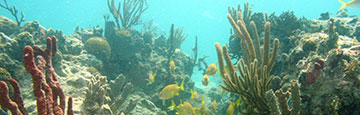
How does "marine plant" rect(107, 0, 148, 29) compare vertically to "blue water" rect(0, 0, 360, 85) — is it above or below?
below

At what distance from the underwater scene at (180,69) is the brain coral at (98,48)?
0.04 meters

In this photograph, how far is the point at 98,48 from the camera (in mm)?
7148

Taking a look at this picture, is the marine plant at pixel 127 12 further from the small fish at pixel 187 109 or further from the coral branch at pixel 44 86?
the coral branch at pixel 44 86

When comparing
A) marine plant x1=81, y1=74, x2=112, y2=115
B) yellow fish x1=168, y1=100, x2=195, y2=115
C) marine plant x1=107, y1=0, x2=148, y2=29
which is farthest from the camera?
marine plant x1=107, y1=0, x2=148, y2=29

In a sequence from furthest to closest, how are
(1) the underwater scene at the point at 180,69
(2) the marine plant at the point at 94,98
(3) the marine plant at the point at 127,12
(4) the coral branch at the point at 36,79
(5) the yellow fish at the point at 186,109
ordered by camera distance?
(3) the marine plant at the point at 127,12 < (5) the yellow fish at the point at 186,109 < (2) the marine plant at the point at 94,98 < (1) the underwater scene at the point at 180,69 < (4) the coral branch at the point at 36,79

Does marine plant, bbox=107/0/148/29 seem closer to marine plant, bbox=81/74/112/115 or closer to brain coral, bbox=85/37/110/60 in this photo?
brain coral, bbox=85/37/110/60

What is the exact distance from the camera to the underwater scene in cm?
192

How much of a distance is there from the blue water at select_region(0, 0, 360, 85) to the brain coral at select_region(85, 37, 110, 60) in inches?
3003

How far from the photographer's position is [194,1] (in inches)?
4119

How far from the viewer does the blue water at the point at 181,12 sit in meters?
89.2

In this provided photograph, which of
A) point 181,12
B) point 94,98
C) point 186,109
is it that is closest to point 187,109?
point 186,109

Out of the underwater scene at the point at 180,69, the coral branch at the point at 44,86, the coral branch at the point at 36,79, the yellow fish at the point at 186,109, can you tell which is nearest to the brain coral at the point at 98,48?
→ the underwater scene at the point at 180,69

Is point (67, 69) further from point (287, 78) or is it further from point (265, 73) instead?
point (287, 78)

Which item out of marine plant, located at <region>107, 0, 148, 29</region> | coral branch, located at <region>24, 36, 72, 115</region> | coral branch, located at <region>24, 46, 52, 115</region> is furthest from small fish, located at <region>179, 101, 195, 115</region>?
marine plant, located at <region>107, 0, 148, 29</region>
